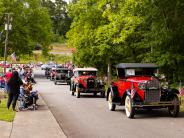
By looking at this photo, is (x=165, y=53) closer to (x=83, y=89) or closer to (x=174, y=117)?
(x=83, y=89)

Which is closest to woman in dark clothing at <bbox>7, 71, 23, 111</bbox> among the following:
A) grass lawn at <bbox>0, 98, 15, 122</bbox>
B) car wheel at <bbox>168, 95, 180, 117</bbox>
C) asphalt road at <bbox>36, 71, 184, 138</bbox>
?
grass lawn at <bbox>0, 98, 15, 122</bbox>

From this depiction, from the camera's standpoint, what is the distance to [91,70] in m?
32.5

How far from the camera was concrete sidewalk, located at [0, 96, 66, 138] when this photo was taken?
1424 centimetres

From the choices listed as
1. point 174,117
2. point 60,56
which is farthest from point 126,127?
point 60,56

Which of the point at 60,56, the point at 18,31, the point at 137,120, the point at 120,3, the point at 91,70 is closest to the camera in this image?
the point at 137,120

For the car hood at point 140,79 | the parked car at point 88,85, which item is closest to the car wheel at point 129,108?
the car hood at point 140,79

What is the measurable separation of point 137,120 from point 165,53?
1396 centimetres

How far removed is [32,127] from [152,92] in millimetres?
5313

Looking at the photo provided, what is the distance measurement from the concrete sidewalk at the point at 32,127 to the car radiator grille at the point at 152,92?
3696 millimetres

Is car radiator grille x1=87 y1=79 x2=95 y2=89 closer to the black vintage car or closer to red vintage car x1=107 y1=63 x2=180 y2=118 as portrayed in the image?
red vintage car x1=107 y1=63 x2=180 y2=118

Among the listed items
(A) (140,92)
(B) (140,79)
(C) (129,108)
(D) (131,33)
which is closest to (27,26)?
(D) (131,33)

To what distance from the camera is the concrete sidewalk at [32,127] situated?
14242 mm

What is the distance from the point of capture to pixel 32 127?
15977 millimetres

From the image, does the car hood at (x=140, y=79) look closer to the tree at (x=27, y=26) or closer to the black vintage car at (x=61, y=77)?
the black vintage car at (x=61, y=77)
